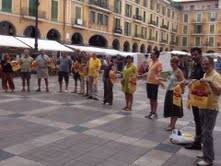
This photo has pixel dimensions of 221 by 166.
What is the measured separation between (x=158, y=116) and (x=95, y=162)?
4625 millimetres

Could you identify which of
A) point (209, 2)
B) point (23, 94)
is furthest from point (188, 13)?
point (23, 94)

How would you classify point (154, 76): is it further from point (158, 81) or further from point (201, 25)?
point (201, 25)

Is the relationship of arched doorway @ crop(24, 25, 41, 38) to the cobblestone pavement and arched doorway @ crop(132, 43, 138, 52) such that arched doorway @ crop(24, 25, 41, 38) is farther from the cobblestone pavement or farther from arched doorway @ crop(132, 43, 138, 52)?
the cobblestone pavement

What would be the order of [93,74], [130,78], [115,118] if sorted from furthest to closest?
[93,74] < [130,78] < [115,118]

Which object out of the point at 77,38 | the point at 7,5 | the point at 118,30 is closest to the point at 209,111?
the point at 7,5

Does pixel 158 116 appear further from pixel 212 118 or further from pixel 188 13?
pixel 188 13

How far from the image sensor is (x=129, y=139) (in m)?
7.35

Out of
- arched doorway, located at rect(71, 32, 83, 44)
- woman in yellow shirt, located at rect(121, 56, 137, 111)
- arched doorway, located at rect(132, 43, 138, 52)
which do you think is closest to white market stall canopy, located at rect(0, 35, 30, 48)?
woman in yellow shirt, located at rect(121, 56, 137, 111)

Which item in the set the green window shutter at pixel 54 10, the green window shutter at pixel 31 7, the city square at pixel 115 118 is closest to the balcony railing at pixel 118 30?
the green window shutter at pixel 54 10

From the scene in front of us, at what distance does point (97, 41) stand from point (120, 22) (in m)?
5.66

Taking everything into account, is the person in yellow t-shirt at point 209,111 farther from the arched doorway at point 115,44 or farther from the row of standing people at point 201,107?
the arched doorway at point 115,44

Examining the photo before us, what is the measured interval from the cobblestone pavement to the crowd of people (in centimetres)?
43

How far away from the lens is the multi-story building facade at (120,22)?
33406 millimetres

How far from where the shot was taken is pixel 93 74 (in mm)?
13109
